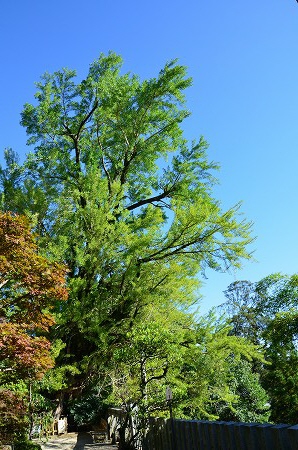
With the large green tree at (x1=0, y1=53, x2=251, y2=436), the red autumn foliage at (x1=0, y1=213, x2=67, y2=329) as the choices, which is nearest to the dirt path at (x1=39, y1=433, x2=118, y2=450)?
the large green tree at (x1=0, y1=53, x2=251, y2=436)

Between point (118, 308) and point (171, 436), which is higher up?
point (118, 308)

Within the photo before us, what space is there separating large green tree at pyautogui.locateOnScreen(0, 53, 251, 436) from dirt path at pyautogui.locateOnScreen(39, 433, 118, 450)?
149 centimetres

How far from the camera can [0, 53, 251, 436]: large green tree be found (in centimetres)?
1156

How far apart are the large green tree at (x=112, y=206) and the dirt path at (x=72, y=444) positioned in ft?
4.90

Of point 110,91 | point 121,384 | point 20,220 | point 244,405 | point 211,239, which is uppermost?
point 110,91

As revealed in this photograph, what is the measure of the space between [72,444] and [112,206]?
7.34m

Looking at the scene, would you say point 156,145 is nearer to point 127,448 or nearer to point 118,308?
point 118,308

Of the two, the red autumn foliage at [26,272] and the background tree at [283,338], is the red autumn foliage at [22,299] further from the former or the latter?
the background tree at [283,338]

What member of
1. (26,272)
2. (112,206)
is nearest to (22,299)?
(26,272)

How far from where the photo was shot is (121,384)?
9344 mm

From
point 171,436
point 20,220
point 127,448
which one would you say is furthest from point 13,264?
point 127,448

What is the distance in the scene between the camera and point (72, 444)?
11.6 metres

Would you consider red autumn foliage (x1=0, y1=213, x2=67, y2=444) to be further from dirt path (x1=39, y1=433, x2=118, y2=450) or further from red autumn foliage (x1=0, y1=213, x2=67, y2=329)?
dirt path (x1=39, y1=433, x2=118, y2=450)

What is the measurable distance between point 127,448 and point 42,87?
13.3 m
